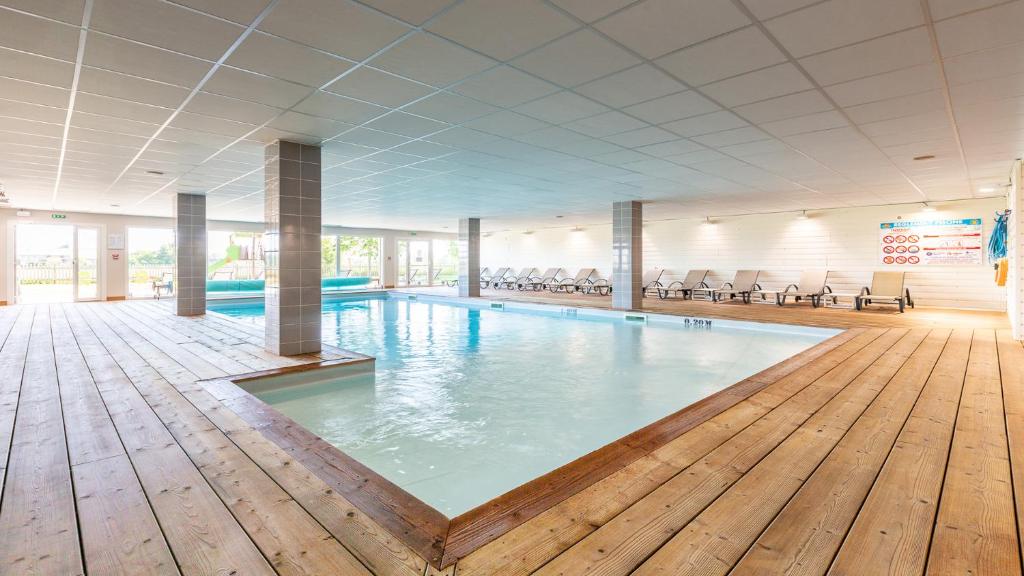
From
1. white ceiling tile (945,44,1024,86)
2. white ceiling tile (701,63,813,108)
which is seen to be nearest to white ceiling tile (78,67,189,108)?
white ceiling tile (701,63,813,108)

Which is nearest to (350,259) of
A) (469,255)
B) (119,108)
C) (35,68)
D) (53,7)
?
(469,255)

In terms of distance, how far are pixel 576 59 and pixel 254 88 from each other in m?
2.36

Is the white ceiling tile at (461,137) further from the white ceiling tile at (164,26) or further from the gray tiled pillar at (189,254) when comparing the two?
the gray tiled pillar at (189,254)

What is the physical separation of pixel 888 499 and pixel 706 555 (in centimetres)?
95

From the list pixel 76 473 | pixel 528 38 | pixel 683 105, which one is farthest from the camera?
pixel 683 105

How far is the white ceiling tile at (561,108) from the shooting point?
149 inches

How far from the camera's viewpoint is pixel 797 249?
11.9 meters

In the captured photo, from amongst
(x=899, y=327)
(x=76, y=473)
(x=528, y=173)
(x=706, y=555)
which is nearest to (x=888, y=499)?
(x=706, y=555)

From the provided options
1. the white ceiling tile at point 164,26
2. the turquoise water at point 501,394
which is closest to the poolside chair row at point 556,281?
the turquoise water at point 501,394

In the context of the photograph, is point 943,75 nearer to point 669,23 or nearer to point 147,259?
point 669,23

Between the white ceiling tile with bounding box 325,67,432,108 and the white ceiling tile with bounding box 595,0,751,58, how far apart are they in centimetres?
152

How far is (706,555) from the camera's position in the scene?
151 cm

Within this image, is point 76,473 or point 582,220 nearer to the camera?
point 76,473

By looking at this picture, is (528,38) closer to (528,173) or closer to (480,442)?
(480,442)
